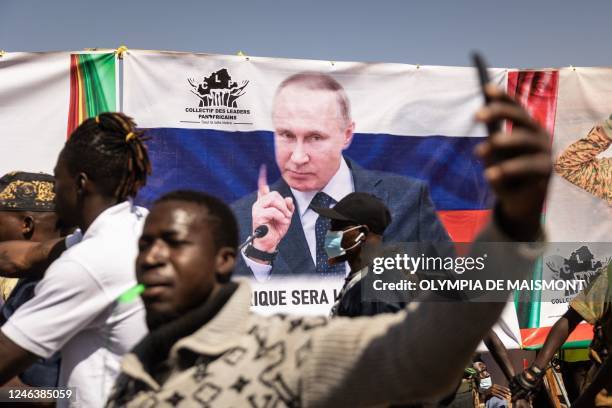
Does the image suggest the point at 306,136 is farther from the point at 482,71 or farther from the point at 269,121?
the point at 482,71

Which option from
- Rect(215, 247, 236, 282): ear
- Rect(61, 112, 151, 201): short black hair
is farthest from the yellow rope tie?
Rect(215, 247, 236, 282): ear

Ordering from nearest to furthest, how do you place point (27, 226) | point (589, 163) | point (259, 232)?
1. point (27, 226)
2. point (259, 232)
3. point (589, 163)

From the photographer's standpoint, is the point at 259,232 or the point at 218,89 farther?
the point at 259,232

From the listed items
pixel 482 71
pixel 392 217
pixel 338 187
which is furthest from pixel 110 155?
pixel 392 217

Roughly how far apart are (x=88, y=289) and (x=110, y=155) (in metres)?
0.59

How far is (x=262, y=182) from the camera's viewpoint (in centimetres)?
539

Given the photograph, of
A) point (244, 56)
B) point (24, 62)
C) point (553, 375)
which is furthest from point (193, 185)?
point (553, 375)

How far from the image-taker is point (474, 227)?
5777 millimetres

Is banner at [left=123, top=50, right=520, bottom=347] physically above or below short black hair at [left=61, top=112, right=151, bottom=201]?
above

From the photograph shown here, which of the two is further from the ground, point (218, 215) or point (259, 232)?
point (259, 232)

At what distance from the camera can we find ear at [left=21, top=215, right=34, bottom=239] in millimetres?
3965

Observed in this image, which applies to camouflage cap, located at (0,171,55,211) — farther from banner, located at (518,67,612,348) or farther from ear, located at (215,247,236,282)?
banner, located at (518,67,612,348)
